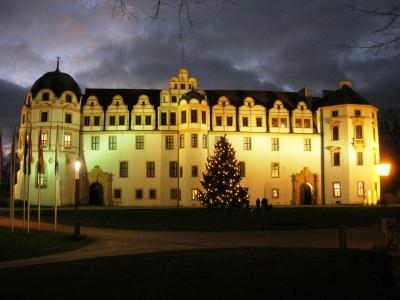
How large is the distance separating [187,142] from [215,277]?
44260 mm

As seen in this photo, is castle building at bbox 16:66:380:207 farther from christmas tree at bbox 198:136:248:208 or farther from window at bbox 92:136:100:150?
christmas tree at bbox 198:136:248:208

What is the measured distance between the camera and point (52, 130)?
5475cm

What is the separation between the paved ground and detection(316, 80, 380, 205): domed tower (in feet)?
102

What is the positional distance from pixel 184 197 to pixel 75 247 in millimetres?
34492

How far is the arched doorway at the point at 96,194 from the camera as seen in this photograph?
56875 mm

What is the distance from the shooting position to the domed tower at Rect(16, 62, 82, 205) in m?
53.2

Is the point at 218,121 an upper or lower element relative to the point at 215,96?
lower

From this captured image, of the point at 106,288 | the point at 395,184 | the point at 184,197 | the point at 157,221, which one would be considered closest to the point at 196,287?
the point at 106,288

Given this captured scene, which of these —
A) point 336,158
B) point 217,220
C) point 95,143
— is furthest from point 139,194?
point 336,158

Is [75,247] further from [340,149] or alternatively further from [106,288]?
[340,149]

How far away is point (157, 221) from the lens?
33.9m

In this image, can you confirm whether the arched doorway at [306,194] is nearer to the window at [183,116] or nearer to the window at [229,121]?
the window at [229,121]

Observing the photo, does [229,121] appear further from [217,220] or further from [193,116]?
[217,220]

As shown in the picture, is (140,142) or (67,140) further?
(140,142)
